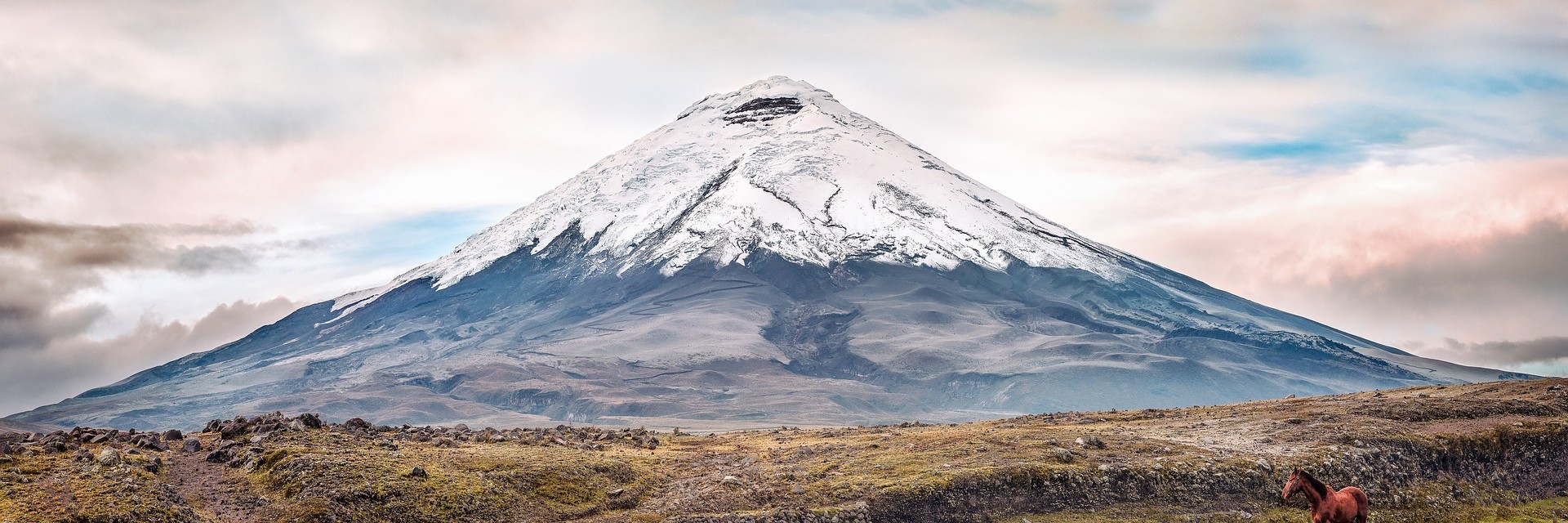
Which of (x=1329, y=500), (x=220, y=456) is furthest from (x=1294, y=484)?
(x=220, y=456)

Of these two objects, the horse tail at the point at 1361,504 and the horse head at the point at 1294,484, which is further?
the horse head at the point at 1294,484

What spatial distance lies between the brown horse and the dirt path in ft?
117

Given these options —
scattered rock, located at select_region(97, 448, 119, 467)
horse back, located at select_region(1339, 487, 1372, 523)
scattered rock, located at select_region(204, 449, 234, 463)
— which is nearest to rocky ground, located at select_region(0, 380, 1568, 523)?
scattered rock, located at select_region(204, 449, 234, 463)

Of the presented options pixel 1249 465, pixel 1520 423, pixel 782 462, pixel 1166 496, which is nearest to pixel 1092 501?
pixel 1166 496

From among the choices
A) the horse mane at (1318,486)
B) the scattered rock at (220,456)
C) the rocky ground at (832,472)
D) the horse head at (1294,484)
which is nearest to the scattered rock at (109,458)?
the rocky ground at (832,472)

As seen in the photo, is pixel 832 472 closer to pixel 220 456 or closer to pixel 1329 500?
pixel 1329 500

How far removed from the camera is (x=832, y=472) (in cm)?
4800

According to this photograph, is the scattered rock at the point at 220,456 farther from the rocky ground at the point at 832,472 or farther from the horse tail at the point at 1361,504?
the horse tail at the point at 1361,504

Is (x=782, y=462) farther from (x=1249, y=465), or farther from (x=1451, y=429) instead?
(x=1451, y=429)

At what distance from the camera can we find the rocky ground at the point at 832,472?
37.9m

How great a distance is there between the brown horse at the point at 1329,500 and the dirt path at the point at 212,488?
117ft

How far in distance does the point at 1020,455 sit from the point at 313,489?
28448mm

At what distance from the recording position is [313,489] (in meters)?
38.0

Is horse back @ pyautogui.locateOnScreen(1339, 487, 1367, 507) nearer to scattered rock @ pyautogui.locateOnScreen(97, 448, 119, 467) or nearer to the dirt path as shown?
the dirt path
